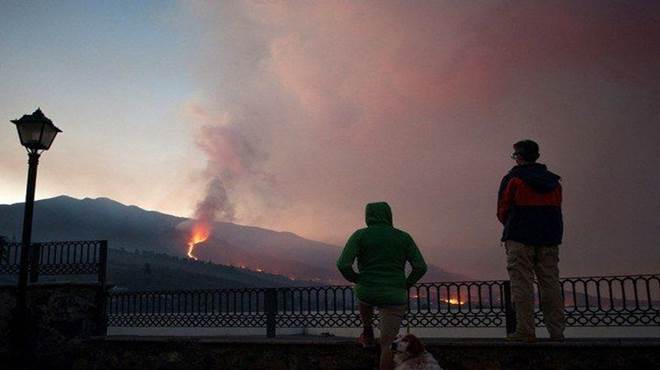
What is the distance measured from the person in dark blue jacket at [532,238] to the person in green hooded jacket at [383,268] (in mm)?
1910

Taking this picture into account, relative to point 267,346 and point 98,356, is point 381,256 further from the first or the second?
point 98,356

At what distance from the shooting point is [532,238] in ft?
23.1

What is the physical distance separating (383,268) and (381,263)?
2.2 inches

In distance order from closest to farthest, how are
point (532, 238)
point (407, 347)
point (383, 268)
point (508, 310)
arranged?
point (407, 347) < point (383, 268) < point (532, 238) < point (508, 310)

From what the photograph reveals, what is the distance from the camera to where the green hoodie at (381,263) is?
5598 millimetres

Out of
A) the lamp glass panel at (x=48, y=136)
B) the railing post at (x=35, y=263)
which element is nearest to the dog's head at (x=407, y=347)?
the lamp glass panel at (x=48, y=136)

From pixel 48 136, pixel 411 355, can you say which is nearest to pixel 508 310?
pixel 411 355

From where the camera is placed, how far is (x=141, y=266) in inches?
5960

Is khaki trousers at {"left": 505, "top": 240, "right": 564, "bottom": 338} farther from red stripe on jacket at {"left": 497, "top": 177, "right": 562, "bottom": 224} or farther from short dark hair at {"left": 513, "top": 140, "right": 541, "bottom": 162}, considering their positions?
short dark hair at {"left": 513, "top": 140, "right": 541, "bottom": 162}

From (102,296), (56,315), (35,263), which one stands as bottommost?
(56,315)

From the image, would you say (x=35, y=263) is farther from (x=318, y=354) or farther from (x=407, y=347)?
(x=407, y=347)

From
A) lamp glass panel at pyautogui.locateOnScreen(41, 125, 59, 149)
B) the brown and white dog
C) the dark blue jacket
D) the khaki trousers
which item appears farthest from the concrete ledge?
lamp glass panel at pyautogui.locateOnScreen(41, 125, 59, 149)

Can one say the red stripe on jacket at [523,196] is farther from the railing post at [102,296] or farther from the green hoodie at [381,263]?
the railing post at [102,296]

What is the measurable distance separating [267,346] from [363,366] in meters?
1.75
